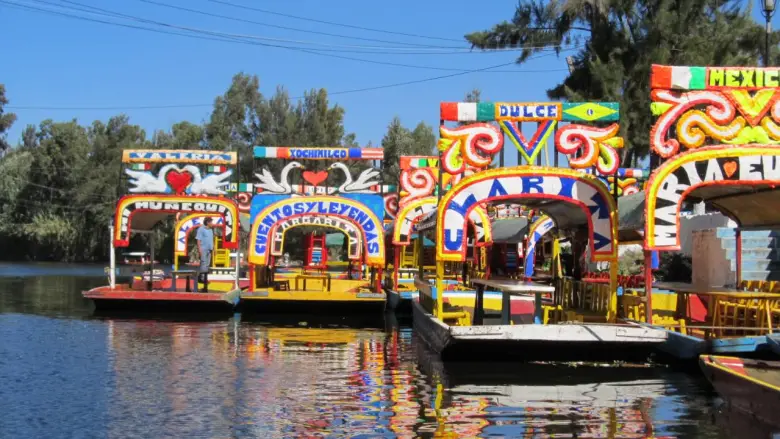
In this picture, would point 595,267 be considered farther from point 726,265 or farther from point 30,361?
point 30,361

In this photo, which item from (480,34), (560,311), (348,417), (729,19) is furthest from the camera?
(480,34)

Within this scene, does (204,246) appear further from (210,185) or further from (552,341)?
(552,341)

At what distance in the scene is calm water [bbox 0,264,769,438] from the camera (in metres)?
10.8

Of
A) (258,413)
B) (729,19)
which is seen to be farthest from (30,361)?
(729,19)

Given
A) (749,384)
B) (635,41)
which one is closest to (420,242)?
(749,384)

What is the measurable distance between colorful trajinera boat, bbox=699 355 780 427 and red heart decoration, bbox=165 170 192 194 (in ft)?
54.8

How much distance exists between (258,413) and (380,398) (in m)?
1.83

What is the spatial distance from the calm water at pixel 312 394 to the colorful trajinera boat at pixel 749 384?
231 millimetres

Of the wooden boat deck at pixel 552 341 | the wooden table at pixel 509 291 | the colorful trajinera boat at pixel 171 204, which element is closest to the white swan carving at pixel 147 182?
the colorful trajinera boat at pixel 171 204

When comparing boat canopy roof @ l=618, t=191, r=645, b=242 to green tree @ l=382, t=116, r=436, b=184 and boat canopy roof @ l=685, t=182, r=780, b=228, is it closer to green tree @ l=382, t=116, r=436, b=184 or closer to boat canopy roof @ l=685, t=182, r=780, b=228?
boat canopy roof @ l=685, t=182, r=780, b=228

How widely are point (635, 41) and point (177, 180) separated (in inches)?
743

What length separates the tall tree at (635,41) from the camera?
34.4 metres

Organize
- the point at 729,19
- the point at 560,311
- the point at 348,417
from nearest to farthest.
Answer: the point at 348,417, the point at 560,311, the point at 729,19

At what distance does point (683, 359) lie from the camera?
47.7 ft
